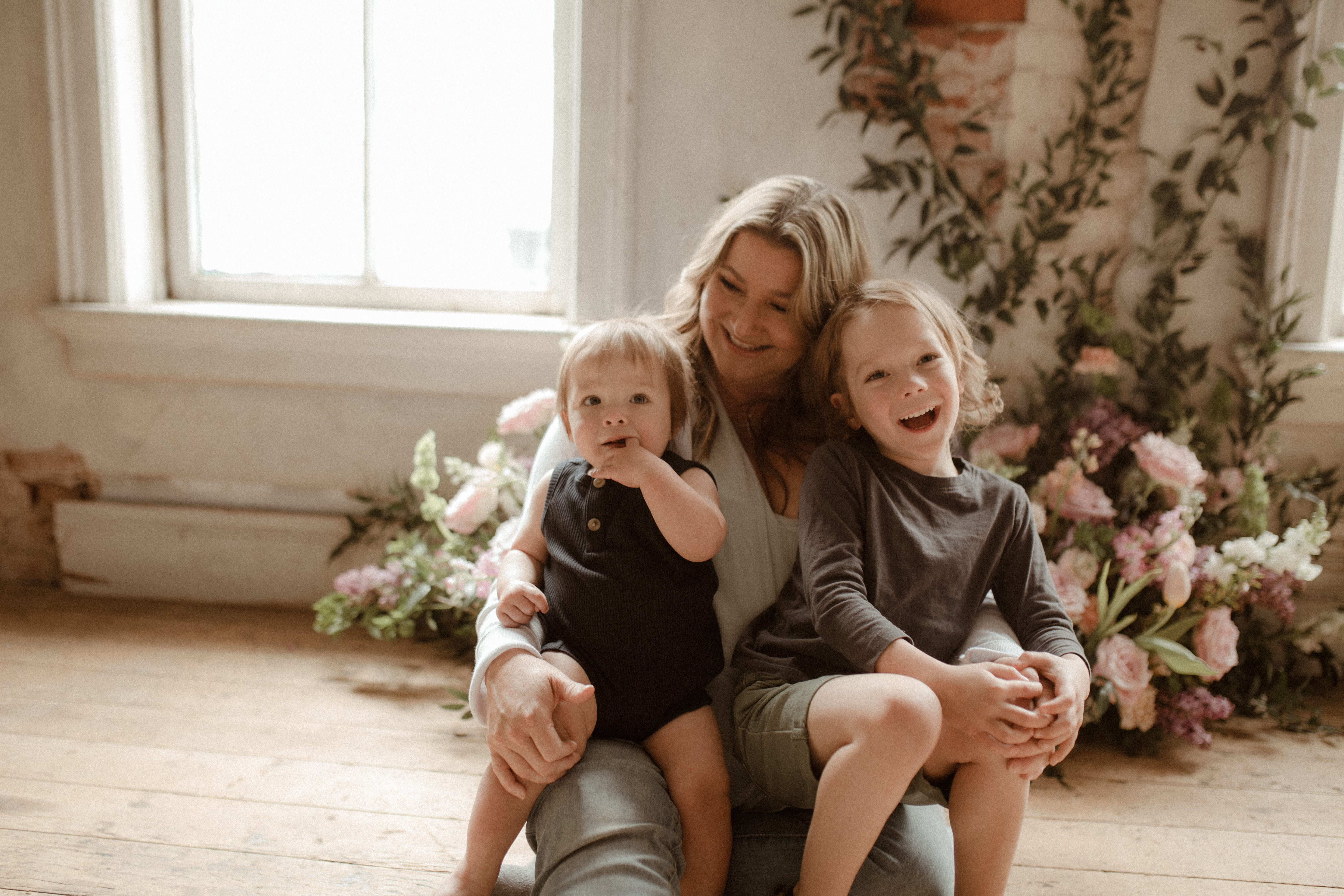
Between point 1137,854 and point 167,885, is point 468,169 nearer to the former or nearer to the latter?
point 167,885

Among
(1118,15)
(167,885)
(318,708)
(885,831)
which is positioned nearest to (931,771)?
(885,831)

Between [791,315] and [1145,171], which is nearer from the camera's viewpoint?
[791,315]

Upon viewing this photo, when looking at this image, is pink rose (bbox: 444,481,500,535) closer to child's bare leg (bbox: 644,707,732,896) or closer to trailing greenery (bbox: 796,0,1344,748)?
child's bare leg (bbox: 644,707,732,896)

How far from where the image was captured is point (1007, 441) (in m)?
2.01

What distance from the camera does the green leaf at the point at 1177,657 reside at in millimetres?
1728

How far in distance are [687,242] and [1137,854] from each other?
1571 millimetres

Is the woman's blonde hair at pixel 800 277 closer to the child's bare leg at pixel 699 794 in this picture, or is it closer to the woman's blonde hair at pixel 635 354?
the woman's blonde hair at pixel 635 354

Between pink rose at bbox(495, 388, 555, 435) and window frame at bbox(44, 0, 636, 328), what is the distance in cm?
31

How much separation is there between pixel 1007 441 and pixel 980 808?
107cm

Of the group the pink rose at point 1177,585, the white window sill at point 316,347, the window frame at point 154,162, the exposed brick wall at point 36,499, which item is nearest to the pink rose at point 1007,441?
the pink rose at point 1177,585

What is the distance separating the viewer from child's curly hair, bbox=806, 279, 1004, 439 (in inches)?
51.9

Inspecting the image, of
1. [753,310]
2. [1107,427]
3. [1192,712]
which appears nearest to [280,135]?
[753,310]

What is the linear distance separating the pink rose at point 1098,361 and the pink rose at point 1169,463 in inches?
8.1

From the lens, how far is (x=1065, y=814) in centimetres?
164
